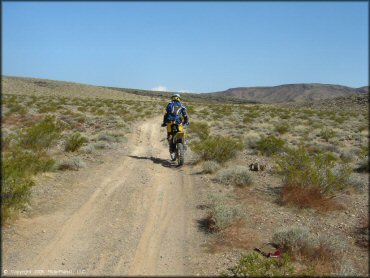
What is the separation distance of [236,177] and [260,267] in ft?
15.1

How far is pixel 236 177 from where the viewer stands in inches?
367

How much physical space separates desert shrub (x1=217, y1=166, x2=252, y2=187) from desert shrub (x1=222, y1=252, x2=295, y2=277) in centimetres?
403

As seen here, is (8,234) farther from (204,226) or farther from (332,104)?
(332,104)

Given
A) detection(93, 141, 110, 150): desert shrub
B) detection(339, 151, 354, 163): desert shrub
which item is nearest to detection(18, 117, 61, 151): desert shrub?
detection(93, 141, 110, 150): desert shrub

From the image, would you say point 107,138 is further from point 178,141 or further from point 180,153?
point 180,153

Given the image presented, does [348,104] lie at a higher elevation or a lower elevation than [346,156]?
higher

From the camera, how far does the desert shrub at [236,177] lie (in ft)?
30.1

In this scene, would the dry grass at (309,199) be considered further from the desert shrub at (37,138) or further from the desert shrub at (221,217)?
the desert shrub at (37,138)

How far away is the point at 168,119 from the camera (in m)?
11.7

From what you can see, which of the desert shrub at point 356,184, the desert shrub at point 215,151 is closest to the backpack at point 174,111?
the desert shrub at point 215,151

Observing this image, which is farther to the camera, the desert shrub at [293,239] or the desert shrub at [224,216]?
the desert shrub at [224,216]

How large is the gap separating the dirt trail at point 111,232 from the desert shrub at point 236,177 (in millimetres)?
967

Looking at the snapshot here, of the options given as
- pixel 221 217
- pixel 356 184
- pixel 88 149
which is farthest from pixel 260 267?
pixel 88 149

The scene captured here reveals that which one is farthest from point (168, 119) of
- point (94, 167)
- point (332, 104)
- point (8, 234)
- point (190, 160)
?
point (332, 104)
